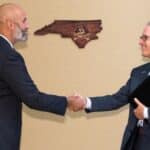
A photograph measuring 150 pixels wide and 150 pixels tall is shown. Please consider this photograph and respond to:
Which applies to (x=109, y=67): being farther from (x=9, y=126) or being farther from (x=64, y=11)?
(x=9, y=126)

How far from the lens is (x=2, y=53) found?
273cm

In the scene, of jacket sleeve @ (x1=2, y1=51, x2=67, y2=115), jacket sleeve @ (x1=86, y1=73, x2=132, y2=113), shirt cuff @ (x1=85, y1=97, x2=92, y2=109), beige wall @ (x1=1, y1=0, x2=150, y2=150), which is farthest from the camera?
beige wall @ (x1=1, y1=0, x2=150, y2=150)

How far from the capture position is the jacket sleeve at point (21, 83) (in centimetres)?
272

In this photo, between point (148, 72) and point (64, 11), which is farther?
point (64, 11)

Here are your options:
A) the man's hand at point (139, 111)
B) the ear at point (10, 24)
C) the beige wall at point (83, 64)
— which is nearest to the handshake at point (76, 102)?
the man's hand at point (139, 111)

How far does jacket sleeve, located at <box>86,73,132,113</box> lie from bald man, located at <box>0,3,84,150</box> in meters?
0.37

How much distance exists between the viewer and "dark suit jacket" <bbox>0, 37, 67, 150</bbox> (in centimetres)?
272

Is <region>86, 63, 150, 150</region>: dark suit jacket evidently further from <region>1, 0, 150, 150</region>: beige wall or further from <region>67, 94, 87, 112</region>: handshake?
<region>1, 0, 150, 150</region>: beige wall

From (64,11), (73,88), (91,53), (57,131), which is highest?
(64,11)

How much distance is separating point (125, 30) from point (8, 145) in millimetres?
1568

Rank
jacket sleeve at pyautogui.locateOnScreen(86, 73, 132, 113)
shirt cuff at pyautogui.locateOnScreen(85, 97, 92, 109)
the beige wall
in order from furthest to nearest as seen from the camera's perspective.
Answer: the beige wall → shirt cuff at pyautogui.locateOnScreen(85, 97, 92, 109) → jacket sleeve at pyautogui.locateOnScreen(86, 73, 132, 113)

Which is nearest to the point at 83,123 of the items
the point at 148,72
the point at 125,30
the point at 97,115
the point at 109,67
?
the point at 97,115

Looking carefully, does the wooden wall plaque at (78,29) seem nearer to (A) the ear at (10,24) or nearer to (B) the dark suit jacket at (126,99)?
(B) the dark suit jacket at (126,99)

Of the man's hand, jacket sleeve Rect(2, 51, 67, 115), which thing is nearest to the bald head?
jacket sleeve Rect(2, 51, 67, 115)
